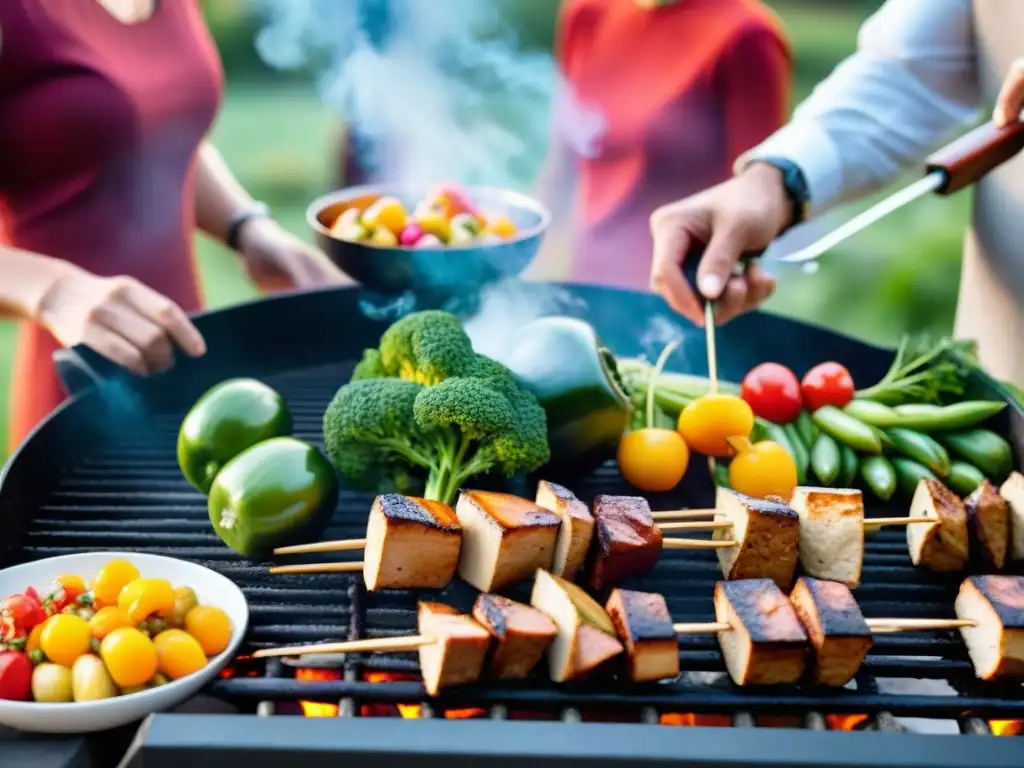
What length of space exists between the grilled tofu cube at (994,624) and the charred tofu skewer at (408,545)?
114 cm

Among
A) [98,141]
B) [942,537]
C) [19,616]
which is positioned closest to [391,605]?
[19,616]

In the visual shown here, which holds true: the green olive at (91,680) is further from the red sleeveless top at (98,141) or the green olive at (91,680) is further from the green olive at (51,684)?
the red sleeveless top at (98,141)

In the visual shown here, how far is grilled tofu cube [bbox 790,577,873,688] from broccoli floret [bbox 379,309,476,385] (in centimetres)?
105

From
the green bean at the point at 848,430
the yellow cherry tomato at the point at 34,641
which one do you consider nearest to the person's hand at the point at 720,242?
the green bean at the point at 848,430

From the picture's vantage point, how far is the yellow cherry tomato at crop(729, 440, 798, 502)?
2.60 m

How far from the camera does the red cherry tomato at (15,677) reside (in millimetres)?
1710

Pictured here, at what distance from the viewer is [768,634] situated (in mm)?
1867

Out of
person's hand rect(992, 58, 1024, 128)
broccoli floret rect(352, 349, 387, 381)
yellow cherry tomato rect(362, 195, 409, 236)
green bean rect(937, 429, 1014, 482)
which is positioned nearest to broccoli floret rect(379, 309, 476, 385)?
broccoli floret rect(352, 349, 387, 381)

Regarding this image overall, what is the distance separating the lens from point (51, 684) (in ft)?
5.65

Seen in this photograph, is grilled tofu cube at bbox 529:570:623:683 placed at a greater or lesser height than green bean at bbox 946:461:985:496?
Answer: lesser

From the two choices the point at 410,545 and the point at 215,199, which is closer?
the point at 410,545

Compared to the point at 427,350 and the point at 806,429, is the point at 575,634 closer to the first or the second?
the point at 427,350

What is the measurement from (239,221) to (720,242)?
85.7 inches

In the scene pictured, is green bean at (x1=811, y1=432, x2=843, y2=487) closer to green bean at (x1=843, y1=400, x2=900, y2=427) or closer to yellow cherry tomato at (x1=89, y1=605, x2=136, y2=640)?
green bean at (x1=843, y1=400, x2=900, y2=427)
